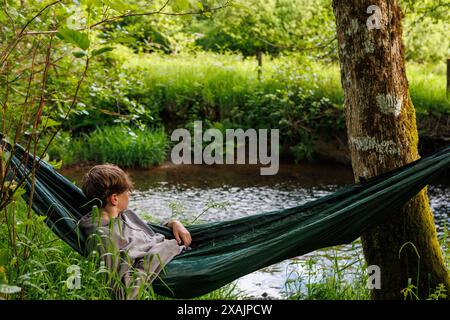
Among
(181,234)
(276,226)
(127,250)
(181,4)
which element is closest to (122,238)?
(127,250)

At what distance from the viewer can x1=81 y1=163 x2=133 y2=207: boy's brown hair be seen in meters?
2.29

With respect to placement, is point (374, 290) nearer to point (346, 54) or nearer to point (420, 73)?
point (346, 54)

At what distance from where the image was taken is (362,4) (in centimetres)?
224

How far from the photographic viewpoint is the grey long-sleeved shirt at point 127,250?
2084mm

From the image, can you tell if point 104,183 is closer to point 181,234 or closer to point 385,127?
point 181,234

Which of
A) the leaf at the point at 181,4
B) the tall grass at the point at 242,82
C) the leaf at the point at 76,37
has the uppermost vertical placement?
the tall grass at the point at 242,82

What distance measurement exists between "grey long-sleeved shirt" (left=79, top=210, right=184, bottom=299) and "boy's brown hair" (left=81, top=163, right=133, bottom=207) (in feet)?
0.30

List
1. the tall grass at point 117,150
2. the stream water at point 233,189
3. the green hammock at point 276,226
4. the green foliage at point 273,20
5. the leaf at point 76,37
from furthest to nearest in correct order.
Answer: the green foliage at point 273,20
the tall grass at point 117,150
the stream water at point 233,189
the green hammock at point 276,226
the leaf at point 76,37

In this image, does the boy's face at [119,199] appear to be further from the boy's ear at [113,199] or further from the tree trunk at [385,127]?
the tree trunk at [385,127]

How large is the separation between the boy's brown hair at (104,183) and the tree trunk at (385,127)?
939 mm

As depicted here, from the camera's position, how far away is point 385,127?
7.48 ft

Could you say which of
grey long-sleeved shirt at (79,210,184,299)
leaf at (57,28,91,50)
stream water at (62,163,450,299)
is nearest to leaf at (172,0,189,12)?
leaf at (57,28,91,50)

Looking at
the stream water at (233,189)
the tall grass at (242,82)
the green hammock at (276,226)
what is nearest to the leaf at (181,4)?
the green hammock at (276,226)

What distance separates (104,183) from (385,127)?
1.12 metres
